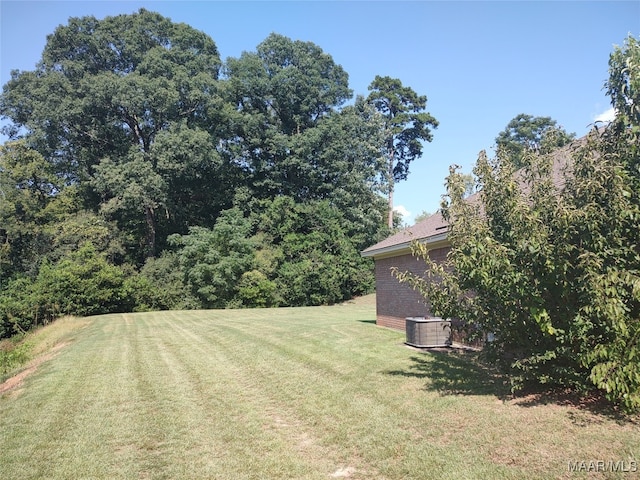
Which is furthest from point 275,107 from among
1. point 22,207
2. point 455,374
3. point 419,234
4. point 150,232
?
point 455,374

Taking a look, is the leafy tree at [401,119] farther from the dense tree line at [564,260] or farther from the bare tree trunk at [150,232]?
the dense tree line at [564,260]

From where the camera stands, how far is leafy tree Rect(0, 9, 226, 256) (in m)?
34.3

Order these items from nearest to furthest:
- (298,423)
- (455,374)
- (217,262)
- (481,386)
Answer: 1. (298,423)
2. (481,386)
3. (455,374)
4. (217,262)

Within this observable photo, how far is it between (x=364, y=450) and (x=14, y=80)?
4452cm

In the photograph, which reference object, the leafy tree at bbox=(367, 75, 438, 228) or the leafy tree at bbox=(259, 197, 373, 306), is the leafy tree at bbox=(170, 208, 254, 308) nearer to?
the leafy tree at bbox=(259, 197, 373, 306)

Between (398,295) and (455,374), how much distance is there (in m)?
7.06

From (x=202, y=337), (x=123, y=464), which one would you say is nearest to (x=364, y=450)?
(x=123, y=464)

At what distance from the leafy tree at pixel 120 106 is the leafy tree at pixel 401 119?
18974 millimetres

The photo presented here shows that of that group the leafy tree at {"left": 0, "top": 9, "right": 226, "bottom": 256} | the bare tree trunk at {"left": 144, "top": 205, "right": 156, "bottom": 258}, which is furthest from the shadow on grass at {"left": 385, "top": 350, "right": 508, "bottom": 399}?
the bare tree trunk at {"left": 144, "top": 205, "right": 156, "bottom": 258}

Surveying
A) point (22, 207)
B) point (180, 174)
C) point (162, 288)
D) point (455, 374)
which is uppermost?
point (180, 174)

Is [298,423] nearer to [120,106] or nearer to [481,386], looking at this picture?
[481,386]

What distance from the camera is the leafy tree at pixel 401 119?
50.5m

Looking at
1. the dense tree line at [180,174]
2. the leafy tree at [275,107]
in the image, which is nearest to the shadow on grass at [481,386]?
the dense tree line at [180,174]

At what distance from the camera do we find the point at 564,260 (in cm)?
510
